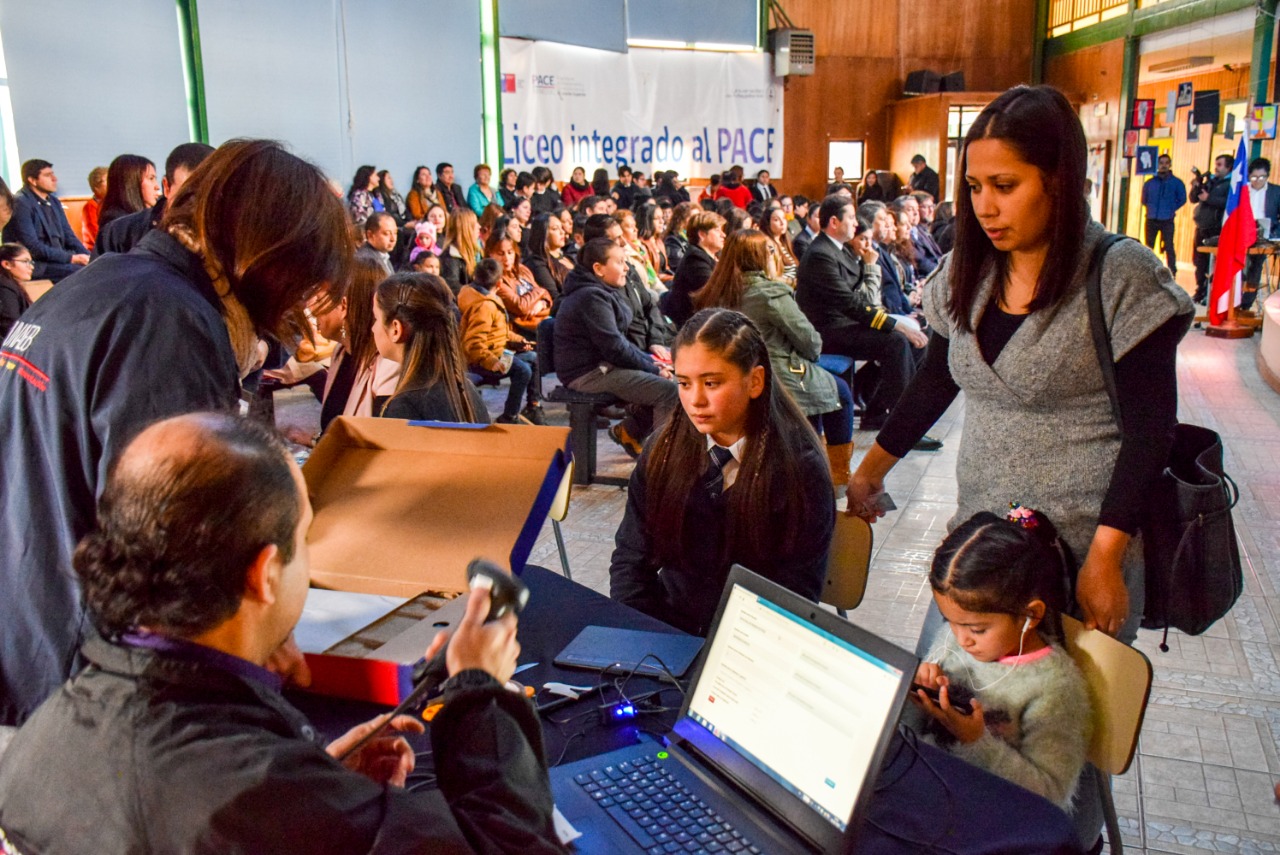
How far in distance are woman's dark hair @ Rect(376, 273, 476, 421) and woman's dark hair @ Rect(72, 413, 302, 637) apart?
2.05 metres

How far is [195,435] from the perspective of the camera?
1.01 meters

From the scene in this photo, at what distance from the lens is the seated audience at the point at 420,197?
1155 centimetres

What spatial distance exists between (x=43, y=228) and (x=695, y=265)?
449 cm

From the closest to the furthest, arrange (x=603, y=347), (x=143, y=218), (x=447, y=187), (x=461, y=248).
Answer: (x=143, y=218) < (x=603, y=347) < (x=461, y=248) < (x=447, y=187)

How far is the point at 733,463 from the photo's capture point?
2301 mm

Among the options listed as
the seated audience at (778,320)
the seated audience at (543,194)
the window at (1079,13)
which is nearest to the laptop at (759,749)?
the seated audience at (778,320)

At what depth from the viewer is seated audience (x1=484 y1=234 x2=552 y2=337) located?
662cm

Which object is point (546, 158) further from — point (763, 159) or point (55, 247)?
point (55, 247)

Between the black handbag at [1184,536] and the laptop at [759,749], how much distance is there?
2.40ft

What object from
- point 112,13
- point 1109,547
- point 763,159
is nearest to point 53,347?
point 1109,547

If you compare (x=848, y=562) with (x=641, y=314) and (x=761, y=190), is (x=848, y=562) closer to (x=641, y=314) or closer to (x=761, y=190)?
(x=641, y=314)

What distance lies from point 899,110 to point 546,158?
22.5 ft

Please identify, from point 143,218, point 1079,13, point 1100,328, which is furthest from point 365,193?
point 1079,13

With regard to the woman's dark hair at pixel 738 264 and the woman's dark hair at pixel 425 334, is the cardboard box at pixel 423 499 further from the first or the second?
the woman's dark hair at pixel 738 264
